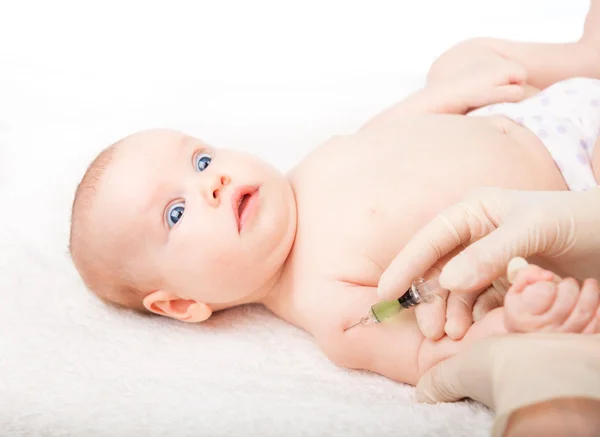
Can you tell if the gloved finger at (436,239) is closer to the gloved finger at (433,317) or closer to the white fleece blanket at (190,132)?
the gloved finger at (433,317)

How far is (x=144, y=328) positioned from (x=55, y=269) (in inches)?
10.2

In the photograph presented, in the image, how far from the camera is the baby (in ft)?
4.05

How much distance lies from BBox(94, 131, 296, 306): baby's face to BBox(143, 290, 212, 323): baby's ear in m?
0.02

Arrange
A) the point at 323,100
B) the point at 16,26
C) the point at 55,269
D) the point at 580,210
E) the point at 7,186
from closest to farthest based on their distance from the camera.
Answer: the point at 580,210
the point at 55,269
the point at 7,186
the point at 323,100
the point at 16,26

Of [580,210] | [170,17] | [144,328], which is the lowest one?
[144,328]

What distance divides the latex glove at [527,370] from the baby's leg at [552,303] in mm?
20

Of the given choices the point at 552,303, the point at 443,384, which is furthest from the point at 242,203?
the point at 552,303

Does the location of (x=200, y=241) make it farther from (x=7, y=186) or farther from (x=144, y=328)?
(x=7, y=186)

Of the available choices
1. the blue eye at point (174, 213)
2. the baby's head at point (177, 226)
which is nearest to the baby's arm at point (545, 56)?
the baby's head at point (177, 226)

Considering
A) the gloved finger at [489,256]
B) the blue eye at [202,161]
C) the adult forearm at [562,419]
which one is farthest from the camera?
the blue eye at [202,161]

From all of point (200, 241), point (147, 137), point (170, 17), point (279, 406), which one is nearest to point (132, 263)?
point (200, 241)

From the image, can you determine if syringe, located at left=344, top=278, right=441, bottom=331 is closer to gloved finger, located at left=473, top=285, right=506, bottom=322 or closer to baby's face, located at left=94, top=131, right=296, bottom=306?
gloved finger, located at left=473, top=285, right=506, bottom=322

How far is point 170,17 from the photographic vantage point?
7.23 feet

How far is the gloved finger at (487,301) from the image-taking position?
1.14 m
